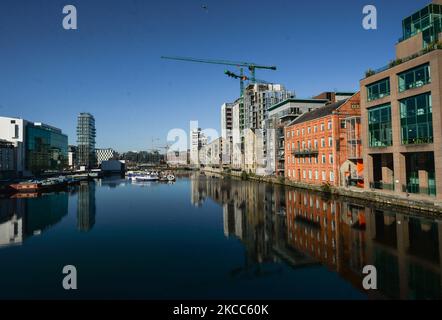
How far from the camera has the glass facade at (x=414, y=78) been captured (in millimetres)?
33125

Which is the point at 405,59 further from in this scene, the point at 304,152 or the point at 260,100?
the point at 260,100

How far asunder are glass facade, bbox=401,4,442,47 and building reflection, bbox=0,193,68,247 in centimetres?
5219

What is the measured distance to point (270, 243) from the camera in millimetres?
23531

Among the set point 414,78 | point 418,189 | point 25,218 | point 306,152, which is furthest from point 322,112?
point 25,218

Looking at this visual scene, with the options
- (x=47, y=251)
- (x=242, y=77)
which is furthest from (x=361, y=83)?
(x=242, y=77)

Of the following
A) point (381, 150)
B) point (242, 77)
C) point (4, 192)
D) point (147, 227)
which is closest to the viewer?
point (147, 227)

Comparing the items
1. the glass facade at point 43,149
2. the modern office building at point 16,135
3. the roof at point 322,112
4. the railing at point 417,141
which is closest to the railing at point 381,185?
the railing at point 417,141

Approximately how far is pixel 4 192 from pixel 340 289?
7971cm

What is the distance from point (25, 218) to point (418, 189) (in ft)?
165

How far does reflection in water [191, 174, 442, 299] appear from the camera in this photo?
49.7ft

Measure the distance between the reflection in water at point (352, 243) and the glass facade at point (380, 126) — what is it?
419 inches

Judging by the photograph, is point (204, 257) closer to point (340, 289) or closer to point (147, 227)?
point (340, 289)

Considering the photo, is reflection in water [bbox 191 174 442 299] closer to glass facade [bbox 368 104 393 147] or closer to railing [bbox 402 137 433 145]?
railing [bbox 402 137 433 145]

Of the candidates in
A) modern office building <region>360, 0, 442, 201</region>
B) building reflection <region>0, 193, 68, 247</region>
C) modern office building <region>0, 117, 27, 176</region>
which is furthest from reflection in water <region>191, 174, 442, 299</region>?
modern office building <region>0, 117, 27, 176</region>
